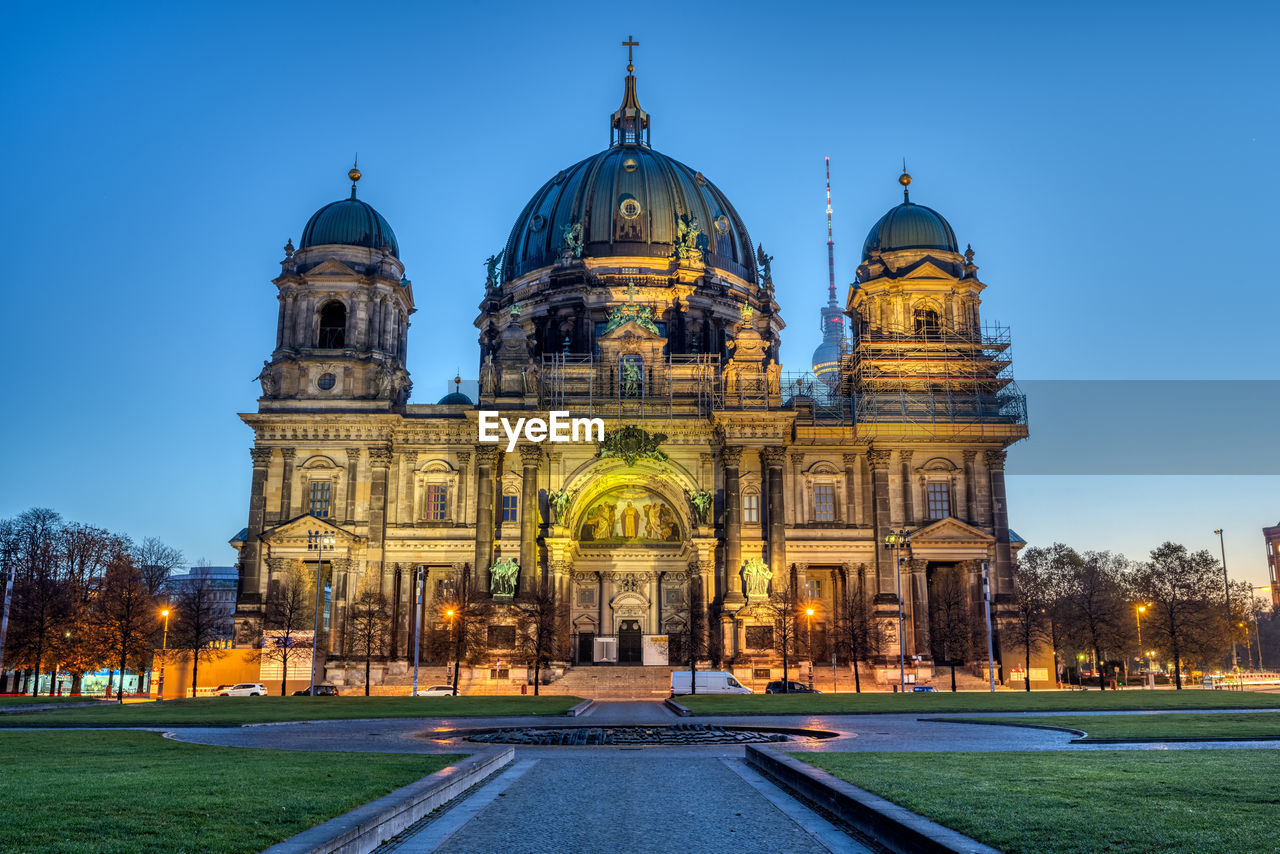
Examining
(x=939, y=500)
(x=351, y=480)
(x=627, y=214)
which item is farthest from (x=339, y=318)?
(x=939, y=500)

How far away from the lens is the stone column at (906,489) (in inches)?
2717

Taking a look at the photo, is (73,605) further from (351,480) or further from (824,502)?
(824,502)

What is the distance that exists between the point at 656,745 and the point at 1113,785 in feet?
37.9

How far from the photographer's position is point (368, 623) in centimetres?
6209

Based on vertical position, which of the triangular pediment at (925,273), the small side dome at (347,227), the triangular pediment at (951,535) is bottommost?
the triangular pediment at (951,535)

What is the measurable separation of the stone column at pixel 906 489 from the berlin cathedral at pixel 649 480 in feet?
0.46

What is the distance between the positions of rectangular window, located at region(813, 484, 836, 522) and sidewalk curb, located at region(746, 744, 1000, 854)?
5457cm

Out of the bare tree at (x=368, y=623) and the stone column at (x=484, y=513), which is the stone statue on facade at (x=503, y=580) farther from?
the bare tree at (x=368, y=623)

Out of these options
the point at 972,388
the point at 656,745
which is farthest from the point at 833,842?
the point at 972,388

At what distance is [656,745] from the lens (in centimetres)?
2267

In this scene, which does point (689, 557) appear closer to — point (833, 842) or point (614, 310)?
point (614, 310)

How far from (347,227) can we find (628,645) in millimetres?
32714

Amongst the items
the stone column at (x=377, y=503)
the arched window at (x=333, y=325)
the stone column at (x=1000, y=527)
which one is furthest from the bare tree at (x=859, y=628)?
the arched window at (x=333, y=325)

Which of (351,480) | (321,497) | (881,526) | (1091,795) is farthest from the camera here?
(881,526)
